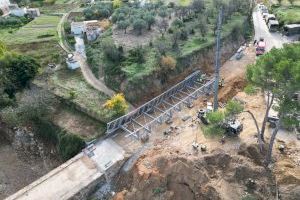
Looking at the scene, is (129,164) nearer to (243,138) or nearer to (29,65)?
(243,138)

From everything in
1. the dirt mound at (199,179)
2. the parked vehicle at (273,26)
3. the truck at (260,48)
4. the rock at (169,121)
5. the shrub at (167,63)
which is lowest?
the dirt mound at (199,179)

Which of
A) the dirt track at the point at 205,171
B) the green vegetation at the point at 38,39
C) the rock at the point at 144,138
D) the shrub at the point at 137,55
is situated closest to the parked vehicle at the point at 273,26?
the shrub at the point at 137,55

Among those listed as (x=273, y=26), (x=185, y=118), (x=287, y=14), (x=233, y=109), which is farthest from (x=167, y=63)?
(x=287, y=14)

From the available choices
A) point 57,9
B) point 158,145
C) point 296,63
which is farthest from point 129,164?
point 57,9

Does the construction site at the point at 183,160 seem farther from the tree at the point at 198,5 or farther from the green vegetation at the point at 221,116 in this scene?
the tree at the point at 198,5

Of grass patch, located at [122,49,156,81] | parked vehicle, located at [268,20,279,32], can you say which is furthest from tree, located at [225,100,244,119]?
parked vehicle, located at [268,20,279,32]
